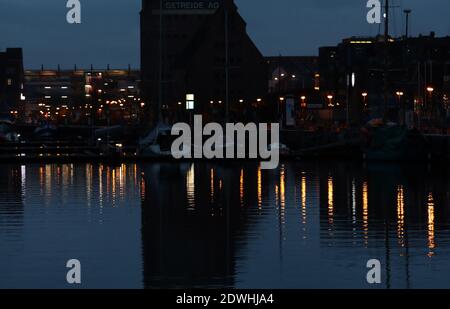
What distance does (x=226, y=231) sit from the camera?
37000mm

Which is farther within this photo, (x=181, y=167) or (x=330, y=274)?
(x=181, y=167)

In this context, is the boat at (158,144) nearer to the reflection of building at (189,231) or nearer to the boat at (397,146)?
the boat at (397,146)

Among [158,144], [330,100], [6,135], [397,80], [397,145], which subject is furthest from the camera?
[397,80]

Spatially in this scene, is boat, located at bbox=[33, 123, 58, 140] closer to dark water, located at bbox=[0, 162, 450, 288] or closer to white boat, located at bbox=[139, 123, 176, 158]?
white boat, located at bbox=[139, 123, 176, 158]

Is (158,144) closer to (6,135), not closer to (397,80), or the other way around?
(6,135)

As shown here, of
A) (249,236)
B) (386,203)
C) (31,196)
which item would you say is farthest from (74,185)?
(249,236)

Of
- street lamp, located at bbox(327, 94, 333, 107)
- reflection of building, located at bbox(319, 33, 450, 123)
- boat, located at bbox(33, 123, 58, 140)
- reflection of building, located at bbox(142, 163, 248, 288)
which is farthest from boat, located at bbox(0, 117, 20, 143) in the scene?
reflection of building, located at bbox(142, 163, 248, 288)

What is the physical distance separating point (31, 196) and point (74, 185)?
24.6 feet

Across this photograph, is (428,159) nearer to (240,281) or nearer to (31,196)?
(31,196)

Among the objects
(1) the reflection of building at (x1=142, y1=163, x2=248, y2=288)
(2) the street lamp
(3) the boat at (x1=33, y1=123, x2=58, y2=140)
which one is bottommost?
(1) the reflection of building at (x1=142, y1=163, x2=248, y2=288)

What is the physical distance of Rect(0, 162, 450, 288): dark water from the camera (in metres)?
27.3

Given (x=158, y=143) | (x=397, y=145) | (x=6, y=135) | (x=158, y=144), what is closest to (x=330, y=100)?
(x=6, y=135)

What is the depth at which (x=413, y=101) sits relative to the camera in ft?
531

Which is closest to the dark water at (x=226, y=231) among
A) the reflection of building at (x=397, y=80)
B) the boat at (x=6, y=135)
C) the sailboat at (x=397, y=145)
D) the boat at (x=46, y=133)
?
the sailboat at (x=397, y=145)
